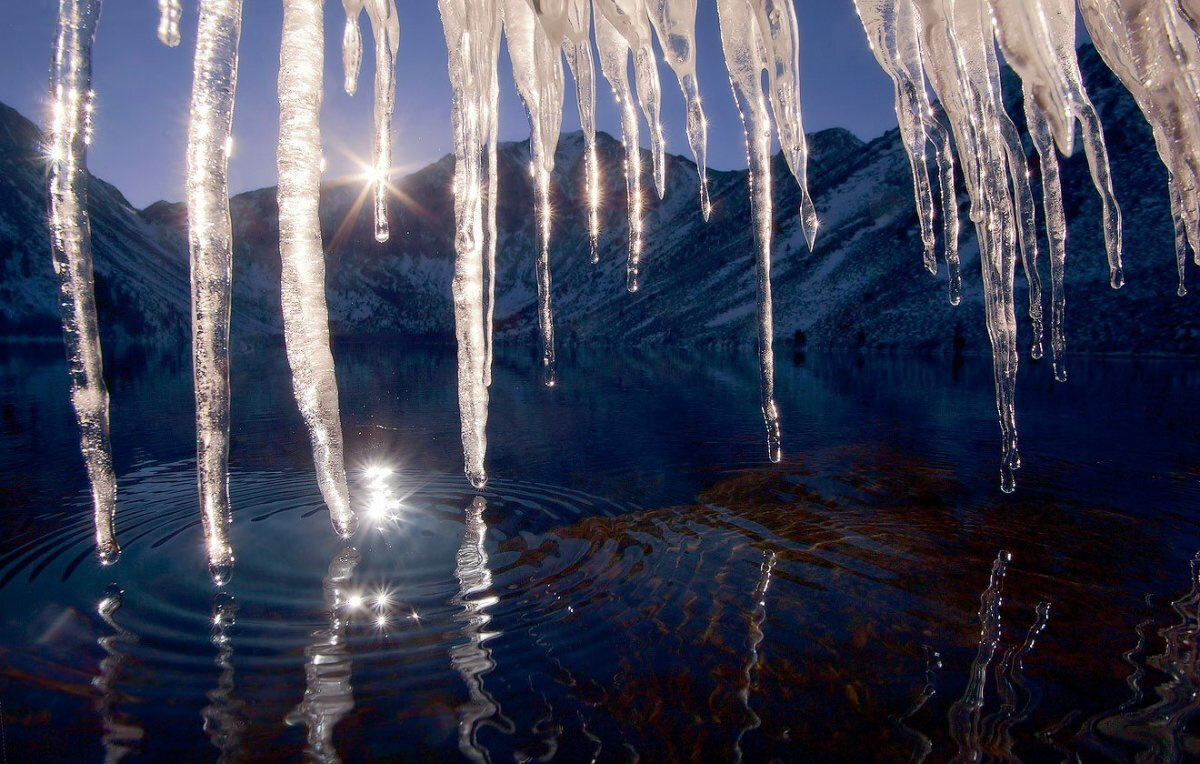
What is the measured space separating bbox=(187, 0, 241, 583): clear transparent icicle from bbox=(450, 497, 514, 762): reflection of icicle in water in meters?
1.75

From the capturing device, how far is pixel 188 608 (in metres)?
5.55

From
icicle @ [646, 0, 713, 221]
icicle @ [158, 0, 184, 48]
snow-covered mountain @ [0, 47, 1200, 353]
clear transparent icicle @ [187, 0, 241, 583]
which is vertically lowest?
clear transparent icicle @ [187, 0, 241, 583]

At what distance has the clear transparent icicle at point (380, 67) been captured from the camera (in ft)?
13.6

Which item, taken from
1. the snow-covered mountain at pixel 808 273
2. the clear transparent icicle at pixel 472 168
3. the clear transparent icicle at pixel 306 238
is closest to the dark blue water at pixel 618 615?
the clear transparent icicle at pixel 306 238

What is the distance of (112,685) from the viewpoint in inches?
173

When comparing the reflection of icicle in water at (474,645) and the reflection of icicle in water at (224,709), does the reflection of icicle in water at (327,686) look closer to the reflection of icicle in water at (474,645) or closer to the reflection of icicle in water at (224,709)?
the reflection of icicle in water at (224,709)

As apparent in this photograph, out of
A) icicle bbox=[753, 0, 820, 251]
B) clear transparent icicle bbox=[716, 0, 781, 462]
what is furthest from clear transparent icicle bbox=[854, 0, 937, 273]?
clear transparent icicle bbox=[716, 0, 781, 462]

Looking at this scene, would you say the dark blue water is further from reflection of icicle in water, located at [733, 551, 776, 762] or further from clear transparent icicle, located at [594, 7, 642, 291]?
clear transparent icicle, located at [594, 7, 642, 291]

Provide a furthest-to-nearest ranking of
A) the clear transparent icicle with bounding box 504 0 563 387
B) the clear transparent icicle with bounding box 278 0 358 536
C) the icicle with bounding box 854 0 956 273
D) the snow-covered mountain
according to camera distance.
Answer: the snow-covered mountain → the clear transparent icicle with bounding box 504 0 563 387 → the icicle with bounding box 854 0 956 273 → the clear transparent icicle with bounding box 278 0 358 536

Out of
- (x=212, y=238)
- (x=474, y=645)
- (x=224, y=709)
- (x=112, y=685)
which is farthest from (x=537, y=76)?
(x=112, y=685)

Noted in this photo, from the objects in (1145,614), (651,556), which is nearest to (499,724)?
(651,556)

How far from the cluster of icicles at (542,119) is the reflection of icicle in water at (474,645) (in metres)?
1.38

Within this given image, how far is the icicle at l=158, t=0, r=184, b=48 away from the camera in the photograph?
8.70 ft

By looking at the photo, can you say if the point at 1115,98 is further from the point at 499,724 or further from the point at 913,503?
the point at 499,724
